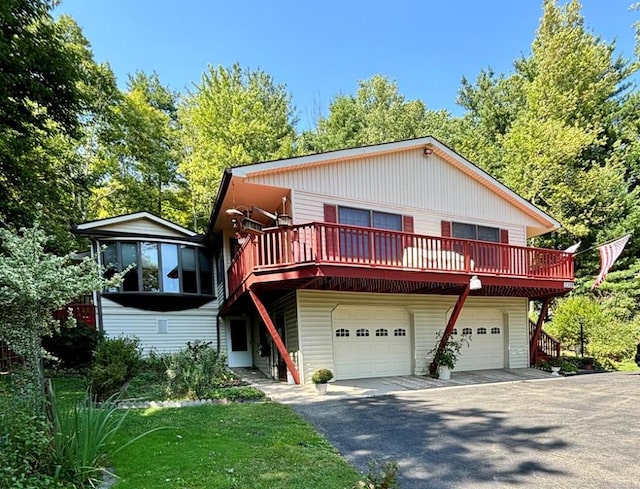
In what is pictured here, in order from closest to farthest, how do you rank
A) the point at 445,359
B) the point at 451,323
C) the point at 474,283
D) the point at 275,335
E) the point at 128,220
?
1. the point at 275,335
2. the point at 474,283
3. the point at 445,359
4. the point at 451,323
5. the point at 128,220

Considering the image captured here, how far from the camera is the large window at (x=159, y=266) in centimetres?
1297

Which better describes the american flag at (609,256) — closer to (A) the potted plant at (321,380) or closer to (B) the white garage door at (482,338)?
(B) the white garage door at (482,338)

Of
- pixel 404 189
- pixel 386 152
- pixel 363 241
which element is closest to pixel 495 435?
pixel 363 241

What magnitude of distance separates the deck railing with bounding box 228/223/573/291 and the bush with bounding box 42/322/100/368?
4.36 metres

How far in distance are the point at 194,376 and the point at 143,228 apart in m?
7.42

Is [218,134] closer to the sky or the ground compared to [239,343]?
closer to the sky

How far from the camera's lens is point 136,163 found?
73.6 ft

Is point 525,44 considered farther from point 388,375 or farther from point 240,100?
point 388,375

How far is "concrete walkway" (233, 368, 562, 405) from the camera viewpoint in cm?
839

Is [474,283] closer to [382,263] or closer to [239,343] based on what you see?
[382,263]

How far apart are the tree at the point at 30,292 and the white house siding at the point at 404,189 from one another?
533 centimetres

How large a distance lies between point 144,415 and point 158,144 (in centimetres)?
1982

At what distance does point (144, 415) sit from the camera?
6.41 m

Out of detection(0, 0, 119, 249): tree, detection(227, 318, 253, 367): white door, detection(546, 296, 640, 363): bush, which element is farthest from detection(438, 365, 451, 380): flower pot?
detection(0, 0, 119, 249): tree
